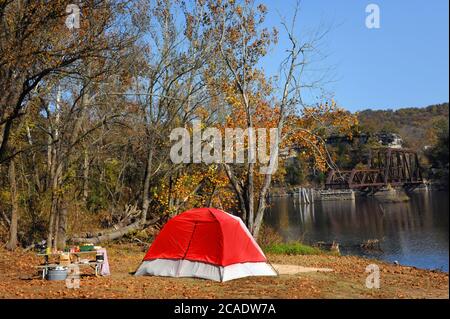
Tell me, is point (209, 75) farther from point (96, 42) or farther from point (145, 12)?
point (96, 42)

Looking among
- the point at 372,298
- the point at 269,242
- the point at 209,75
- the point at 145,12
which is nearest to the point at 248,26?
the point at 209,75

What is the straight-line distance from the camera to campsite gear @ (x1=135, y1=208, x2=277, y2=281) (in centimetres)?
1227

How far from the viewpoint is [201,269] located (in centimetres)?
1239

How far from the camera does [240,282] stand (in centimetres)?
1170

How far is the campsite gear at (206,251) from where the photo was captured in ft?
40.3

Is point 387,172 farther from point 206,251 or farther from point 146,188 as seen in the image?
point 206,251

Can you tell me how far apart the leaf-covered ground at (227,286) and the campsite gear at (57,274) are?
0.22 m

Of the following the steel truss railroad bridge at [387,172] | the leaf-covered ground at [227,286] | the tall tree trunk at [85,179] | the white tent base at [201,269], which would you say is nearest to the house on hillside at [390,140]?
the steel truss railroad bridge at [387,172]

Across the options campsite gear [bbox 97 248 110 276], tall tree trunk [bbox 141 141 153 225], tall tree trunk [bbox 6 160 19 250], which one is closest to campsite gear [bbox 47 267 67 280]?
campsite gear [bbox 97 248 110 276]

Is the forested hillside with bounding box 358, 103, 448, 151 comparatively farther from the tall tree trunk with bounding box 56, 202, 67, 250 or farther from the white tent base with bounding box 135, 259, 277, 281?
the white tent base with bounding box 135, 259, 277, 281

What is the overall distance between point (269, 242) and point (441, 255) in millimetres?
8779

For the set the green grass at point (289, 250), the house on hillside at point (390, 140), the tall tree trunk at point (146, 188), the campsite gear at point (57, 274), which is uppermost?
the house on hillside at point (390, 140)

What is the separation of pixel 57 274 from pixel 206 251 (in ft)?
12.3

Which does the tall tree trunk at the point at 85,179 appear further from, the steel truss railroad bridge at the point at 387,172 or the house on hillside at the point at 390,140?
the house on hillside at the point at 390,140
